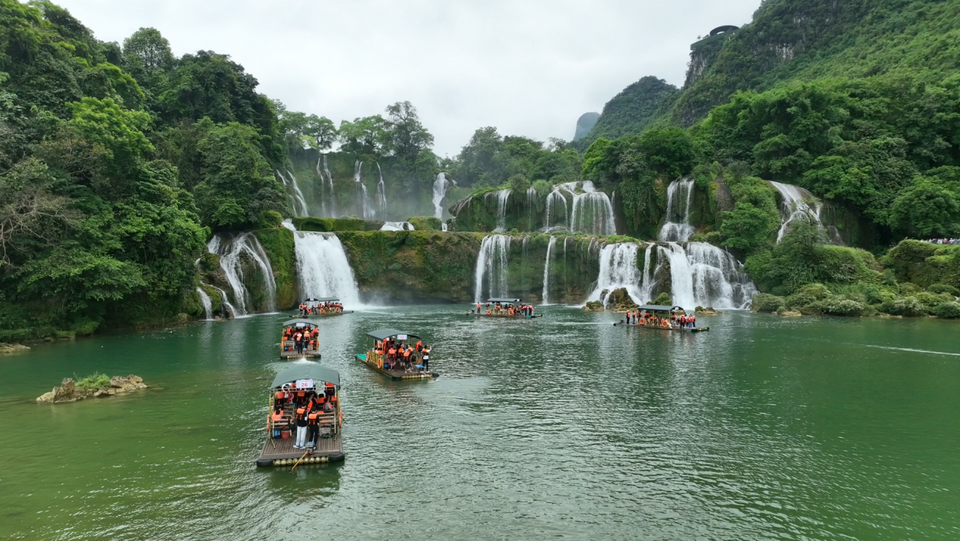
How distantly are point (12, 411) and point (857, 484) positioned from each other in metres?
22.4

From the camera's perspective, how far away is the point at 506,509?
33.2 ft

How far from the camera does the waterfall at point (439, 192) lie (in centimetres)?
9019

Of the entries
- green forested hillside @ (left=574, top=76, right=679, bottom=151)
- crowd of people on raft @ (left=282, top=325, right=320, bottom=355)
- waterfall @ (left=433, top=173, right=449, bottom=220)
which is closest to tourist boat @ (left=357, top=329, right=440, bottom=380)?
crowd of people on raft @ (left=282, top=325, right=320, bottom=355)

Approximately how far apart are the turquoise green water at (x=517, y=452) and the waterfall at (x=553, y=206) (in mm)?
39957

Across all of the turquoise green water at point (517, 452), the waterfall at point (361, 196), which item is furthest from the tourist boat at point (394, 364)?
the waterfall at point (361, 196)

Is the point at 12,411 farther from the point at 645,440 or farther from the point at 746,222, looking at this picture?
the point at 746,222

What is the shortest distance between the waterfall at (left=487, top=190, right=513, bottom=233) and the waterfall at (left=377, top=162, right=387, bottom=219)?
89.3 ft

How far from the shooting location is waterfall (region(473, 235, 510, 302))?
5459cm

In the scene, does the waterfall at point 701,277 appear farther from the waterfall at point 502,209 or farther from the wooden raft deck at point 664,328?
the waterfall at point 502,209

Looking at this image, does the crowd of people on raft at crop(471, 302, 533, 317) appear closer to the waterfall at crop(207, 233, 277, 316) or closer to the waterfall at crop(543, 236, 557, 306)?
the waterfall at crop(543, 236, 557, 306)

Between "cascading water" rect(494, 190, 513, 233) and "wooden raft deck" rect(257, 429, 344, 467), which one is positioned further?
"cascading water" rect(494, 190, 513, 233)

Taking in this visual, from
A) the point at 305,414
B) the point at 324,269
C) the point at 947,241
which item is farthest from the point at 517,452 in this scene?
the point at 947,241

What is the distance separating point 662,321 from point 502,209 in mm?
32519

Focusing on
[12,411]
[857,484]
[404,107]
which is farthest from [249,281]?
[404,107]
